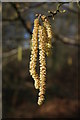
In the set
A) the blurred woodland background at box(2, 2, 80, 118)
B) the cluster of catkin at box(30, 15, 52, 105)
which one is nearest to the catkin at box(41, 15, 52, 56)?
the cluster of catkin at box(30, 15, 52, 105)

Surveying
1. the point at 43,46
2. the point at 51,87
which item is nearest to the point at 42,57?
the point at 43,46

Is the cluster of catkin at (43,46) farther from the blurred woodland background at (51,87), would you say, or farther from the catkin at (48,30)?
the blurred woodland background at (51,87)

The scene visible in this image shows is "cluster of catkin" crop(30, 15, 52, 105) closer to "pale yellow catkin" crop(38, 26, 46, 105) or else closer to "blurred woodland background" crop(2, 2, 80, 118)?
"pale yellow catkin" crop(38, 26, 46, 105)

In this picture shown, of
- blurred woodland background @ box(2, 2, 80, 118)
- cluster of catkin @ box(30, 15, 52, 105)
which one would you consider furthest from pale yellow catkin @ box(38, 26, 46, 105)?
blurred woodland background @ box(2, 2, 80, 118)

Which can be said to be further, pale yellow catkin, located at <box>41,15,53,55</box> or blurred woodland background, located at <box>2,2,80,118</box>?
blurred woodland background, located at <box>2,2,80,118</box>

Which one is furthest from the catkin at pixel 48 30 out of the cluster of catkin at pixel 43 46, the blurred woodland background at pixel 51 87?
the blurred woodland background at pixel 51 87

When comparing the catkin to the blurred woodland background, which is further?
the blurred woodland background

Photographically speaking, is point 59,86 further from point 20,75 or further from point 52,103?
point 20,75

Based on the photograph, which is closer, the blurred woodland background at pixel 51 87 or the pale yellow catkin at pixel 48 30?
the pale yellow catkin at pixel 48 30

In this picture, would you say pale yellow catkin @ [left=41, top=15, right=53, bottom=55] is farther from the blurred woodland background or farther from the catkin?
the blurred woodland background

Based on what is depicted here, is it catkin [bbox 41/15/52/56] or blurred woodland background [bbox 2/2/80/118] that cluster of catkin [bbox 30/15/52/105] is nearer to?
catkin [bbox 41/15/52/56]

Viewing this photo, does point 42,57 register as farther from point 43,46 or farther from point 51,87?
point 51,87

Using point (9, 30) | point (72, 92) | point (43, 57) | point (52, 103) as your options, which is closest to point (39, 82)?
point (43, 57)
